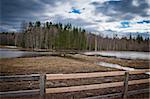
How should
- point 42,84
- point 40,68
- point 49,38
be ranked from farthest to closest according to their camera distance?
point 49,38
point 40,68
point 42,84

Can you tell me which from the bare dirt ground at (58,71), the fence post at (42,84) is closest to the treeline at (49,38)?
the bare dirt ground at (58,71)

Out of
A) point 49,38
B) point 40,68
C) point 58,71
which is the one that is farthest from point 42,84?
point 49,38

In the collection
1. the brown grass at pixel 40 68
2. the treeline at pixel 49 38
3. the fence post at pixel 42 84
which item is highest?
the treeline at pixel 49 38

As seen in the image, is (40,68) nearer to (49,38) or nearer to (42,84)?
(42,84)

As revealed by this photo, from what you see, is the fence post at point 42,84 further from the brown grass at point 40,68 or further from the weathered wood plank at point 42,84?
the brown grass at point 40,68

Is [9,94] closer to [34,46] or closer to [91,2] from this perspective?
[91,2]

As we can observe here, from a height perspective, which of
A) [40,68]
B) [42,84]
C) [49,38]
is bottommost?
[40,68]

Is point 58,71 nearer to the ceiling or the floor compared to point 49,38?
nearer to the floor

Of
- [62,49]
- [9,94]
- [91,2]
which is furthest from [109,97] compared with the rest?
[62,49]

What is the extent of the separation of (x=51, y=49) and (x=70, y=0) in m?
49.3

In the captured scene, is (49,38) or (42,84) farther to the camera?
(49,38)

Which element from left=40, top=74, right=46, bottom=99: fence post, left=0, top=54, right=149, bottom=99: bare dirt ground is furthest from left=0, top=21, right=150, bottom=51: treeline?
left=40, top=74, right=46, bottom=99: fence post

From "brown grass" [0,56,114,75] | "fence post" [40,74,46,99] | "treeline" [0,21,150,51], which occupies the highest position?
"treeline" [0,21,150,51]

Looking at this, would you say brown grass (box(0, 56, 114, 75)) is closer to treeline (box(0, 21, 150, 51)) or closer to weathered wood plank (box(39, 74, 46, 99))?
weathered wood plank (box(39, 74, 46, 99))
